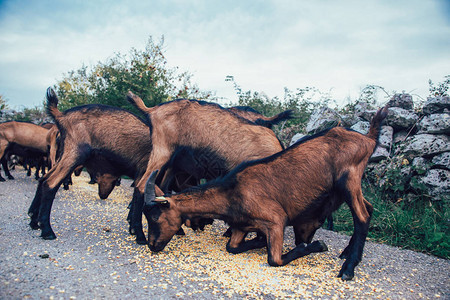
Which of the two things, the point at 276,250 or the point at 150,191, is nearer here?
the point at 276,250

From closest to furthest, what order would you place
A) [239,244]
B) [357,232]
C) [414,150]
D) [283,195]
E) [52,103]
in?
[357,232]
[283,195]
[239,244]
[52,103]
[414,150]

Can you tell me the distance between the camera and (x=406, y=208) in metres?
6.45

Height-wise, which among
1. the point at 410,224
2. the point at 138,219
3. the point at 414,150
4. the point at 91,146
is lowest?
the point at 410,224

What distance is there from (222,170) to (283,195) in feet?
3.64

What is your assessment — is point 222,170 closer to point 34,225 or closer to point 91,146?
point 91,146

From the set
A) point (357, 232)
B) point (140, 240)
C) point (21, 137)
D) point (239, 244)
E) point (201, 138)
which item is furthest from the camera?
point (21, 137)

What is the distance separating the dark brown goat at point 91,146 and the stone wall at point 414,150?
17.3 ft

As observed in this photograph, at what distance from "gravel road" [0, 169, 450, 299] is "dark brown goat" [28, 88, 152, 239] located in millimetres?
559

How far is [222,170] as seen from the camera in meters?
4.65

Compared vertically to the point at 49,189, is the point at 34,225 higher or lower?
lower

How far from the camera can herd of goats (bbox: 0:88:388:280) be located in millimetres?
3754

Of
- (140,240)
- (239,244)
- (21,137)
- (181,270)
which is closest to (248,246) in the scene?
(239,244)

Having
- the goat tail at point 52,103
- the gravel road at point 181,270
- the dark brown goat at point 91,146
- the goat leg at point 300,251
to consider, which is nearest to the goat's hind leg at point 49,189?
the dark brown goat at point 91,146

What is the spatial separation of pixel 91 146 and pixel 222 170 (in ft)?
6.63
